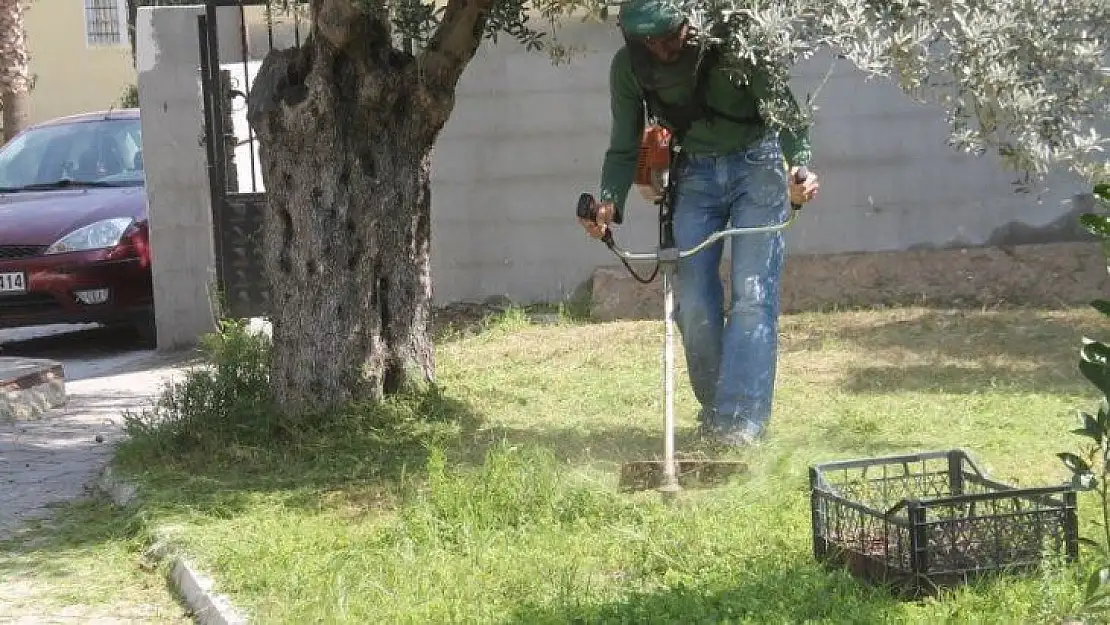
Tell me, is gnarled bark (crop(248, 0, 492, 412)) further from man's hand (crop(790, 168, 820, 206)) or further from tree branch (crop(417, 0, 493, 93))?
man's hand (crop(790, 168, 820, 206))

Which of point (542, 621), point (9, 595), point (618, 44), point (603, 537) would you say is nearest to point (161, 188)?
point (618, 44)

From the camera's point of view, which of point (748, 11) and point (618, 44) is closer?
point (748, 11)

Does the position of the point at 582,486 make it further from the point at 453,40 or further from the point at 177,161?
the point at 177,161

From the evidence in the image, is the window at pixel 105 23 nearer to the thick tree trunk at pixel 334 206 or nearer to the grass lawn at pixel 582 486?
the grass lawn at pixel 582 486

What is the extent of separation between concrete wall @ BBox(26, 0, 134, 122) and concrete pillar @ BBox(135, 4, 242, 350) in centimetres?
2015

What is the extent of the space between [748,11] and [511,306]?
254 inches

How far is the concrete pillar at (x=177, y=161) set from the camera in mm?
10797

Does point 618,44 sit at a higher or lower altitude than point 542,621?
higher

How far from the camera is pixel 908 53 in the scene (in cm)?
455

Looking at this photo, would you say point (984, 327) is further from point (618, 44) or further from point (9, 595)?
point (9, 595)

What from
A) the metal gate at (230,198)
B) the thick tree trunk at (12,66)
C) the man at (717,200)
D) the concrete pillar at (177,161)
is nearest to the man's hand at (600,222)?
the man at (717,200)

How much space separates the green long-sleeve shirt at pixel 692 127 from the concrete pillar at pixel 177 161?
484cm

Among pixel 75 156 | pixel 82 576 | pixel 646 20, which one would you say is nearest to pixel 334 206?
pixel 646 20

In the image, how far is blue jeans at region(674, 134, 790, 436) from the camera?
648cm
